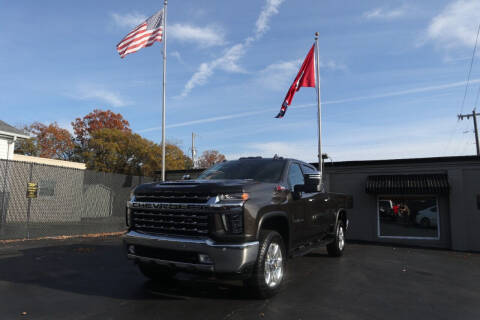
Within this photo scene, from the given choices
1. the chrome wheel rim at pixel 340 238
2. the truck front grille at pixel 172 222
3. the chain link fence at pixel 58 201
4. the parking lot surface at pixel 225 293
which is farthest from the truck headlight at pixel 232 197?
the chain link fence at pixel 58 201

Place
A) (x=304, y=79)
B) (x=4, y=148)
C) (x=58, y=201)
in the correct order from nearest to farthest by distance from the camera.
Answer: (x=58, y=201), (x=304, y=79), (x=4, y=148)

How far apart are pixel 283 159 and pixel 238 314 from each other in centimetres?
272

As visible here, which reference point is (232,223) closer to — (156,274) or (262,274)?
(262,274)

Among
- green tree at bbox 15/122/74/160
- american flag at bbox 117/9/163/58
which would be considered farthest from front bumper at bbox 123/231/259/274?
green tree at bbox 15/122/74/160

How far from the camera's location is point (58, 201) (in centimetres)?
1202

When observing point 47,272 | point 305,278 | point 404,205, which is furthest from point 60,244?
point 404,205

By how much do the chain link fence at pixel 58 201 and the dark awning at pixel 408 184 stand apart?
9.81 m

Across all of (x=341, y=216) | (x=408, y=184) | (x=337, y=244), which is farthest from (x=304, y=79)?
(x=337, y=244)

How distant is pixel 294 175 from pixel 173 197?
2329 mm

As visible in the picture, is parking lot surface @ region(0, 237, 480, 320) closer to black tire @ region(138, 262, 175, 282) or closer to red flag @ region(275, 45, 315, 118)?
black tire @ region(138, 262, 175, 282)

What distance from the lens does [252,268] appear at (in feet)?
13.8

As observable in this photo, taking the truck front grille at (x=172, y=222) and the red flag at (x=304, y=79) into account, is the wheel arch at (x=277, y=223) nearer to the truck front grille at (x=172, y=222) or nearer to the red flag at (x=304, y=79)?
the truck front grille at (x=172, y=222)

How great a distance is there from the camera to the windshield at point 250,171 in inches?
211

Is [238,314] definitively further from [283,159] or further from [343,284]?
[283,159]
